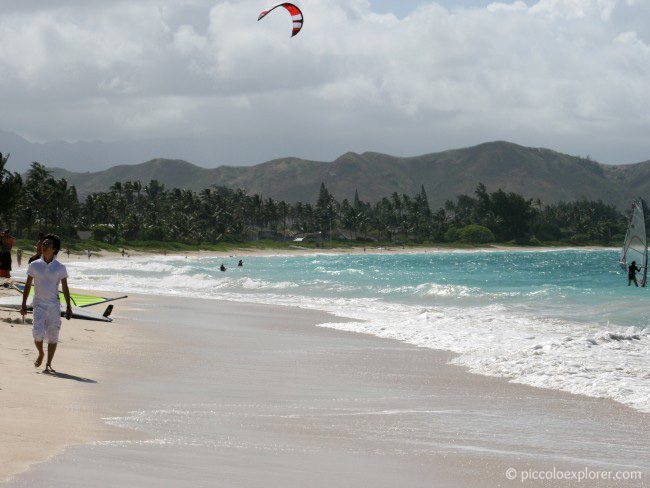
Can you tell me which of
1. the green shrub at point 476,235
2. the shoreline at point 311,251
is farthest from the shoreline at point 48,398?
the green shrub at point 476,235

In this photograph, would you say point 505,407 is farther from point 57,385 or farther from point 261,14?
point 261,14

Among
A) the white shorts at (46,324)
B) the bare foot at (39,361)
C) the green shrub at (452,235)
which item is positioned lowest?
the bare foot at (39,361)

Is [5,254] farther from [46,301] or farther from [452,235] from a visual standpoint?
[452,235]

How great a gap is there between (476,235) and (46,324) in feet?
597

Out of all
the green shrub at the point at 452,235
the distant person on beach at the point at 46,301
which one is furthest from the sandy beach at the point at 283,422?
the green shrub at the point at 452,235

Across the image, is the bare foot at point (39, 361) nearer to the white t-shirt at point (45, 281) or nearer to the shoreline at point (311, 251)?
the white t-shirt at point (45, 281)

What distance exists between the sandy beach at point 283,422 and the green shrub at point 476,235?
173257mm

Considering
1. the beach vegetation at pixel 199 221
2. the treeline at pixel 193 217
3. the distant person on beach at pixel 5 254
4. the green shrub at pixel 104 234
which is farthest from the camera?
the green shrub at pixel 104 234

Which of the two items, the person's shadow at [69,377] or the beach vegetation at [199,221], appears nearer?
the person's shadow at [69,377]

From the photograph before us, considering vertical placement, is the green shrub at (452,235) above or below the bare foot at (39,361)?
above

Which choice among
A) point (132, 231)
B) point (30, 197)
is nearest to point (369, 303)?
point (30, 197)

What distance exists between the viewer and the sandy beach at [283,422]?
19.8 feet

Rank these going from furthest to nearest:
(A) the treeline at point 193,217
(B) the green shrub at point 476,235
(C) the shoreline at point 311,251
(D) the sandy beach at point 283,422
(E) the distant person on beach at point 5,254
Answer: (B) the green shrub at point 476,235 < (A) the treeline at point 193,217 < (C) the shoreline at point 311,251 < (E) the distant person on beach at point 5,254 < (D) the sandy beach at point 283,422

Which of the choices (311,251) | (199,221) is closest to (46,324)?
(199,221)
